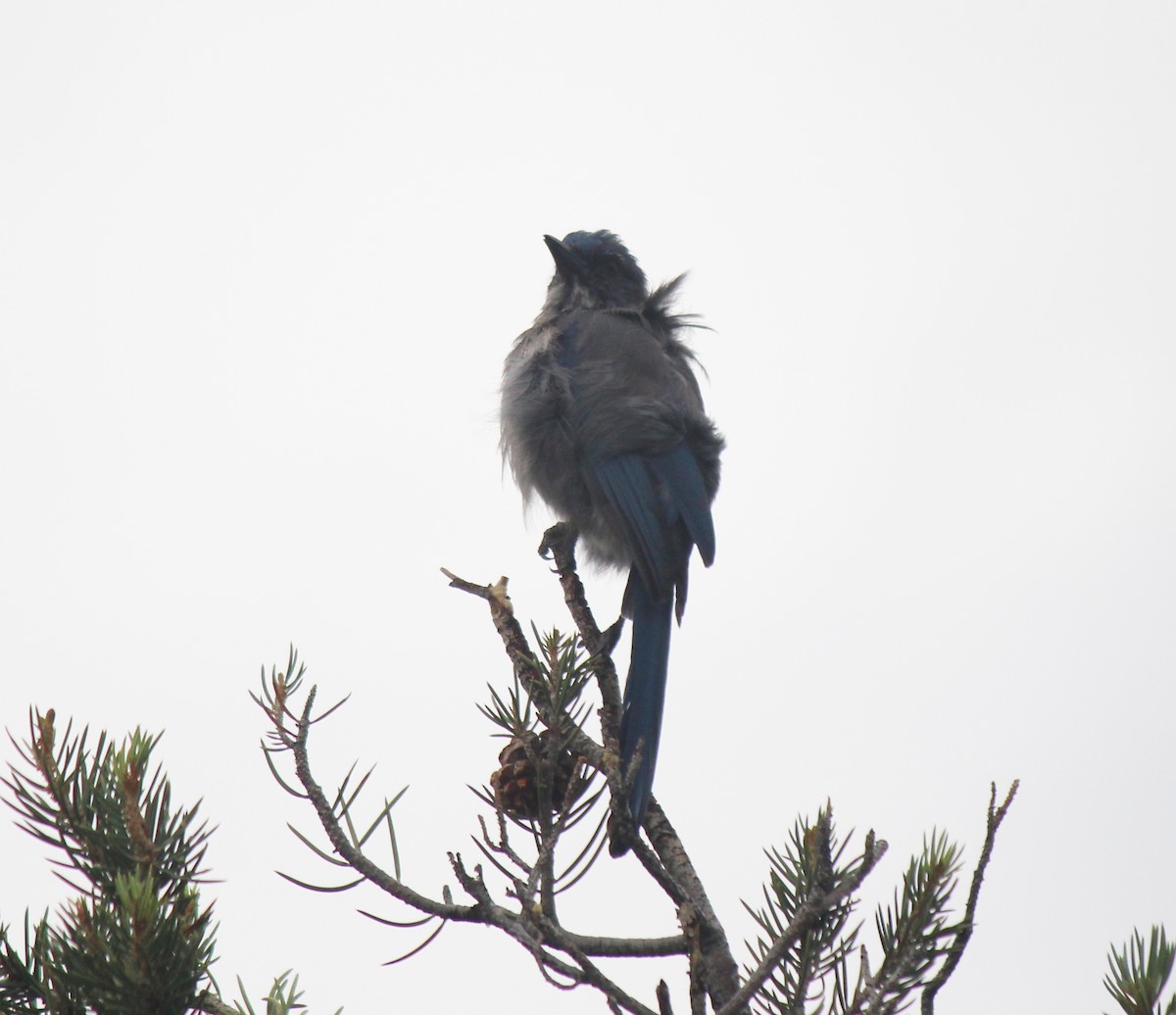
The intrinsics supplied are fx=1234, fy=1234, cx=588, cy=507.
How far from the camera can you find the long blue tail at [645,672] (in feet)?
10.3

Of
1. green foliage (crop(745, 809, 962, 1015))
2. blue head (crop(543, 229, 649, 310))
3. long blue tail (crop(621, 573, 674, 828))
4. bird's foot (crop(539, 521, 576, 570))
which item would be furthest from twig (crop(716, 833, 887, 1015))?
blue head (crop(543, 229, 649, 310))

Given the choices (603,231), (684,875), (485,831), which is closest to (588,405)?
(603,231)

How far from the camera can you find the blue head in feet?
17.9

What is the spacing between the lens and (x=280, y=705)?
1877 mm

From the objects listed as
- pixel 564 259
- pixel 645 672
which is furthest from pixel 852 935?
pixel 564 259

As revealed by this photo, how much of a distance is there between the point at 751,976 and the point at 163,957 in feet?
2.22

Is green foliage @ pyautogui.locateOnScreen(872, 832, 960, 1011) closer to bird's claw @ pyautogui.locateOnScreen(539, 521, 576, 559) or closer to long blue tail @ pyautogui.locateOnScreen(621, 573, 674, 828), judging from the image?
long blue tail @ pyautogui.locateOnScreen(621, 573, 674, 828)

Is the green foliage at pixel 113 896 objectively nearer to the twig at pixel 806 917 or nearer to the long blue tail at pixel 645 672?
the twig at pixel 806 917

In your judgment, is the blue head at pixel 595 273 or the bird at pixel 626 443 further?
the blue head at pixel 595 273

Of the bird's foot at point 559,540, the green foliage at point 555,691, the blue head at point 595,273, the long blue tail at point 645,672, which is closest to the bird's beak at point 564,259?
the blue head at point 595,273

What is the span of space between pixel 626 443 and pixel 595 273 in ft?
4.76

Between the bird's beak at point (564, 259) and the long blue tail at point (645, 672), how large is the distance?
2000mm

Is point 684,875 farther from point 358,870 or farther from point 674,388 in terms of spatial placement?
point 674,388

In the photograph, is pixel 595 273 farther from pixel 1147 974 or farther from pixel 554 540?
pixel 1147 974
